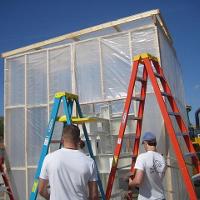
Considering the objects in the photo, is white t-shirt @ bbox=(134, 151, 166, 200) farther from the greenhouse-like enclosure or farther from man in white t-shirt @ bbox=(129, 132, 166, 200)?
the greenhouse-like enclosure

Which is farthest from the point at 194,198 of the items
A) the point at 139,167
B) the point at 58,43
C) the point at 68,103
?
the point at 58,43

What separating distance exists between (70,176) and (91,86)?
11.1 ft

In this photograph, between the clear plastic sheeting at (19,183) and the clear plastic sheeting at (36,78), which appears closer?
the clear plastic sheeting at (19,183)

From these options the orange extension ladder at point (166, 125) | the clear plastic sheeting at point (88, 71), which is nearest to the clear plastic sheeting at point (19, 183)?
the clear plastic sheeting at point (88, 71)

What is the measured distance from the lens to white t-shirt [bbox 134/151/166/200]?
2.80 metres

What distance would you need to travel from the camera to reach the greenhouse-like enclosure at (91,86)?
4934 mm

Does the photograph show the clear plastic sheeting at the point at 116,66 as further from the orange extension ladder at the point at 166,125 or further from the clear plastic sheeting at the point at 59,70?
the orange extension ladder at the point at 166,125

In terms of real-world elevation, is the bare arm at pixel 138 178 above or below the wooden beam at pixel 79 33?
below

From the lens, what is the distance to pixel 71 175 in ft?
7.30

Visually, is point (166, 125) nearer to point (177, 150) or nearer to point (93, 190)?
point (177, 150)

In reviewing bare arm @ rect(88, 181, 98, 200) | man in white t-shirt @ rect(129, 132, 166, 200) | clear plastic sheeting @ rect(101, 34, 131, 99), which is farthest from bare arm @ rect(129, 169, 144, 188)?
clear plastic sheeting @ rect(101, 34, 131, 99)

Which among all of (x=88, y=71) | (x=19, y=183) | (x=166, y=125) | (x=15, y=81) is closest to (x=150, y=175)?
(x=166, y=125)

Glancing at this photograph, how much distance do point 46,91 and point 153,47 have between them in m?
2.50

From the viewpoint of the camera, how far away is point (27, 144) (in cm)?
588
